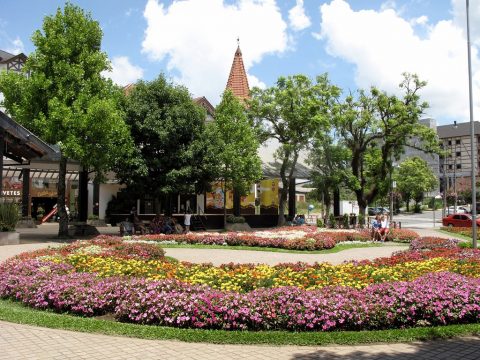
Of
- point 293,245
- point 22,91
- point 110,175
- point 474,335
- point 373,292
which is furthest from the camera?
point 110,175

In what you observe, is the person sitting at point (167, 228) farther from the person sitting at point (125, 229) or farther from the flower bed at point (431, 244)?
the flower bed at point (431, 244)

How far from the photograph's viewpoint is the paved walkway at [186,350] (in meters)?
5.97

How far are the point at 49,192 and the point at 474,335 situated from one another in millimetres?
40627

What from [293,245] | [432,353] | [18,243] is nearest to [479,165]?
[293,245]

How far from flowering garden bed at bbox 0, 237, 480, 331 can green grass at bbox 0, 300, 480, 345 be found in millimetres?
262

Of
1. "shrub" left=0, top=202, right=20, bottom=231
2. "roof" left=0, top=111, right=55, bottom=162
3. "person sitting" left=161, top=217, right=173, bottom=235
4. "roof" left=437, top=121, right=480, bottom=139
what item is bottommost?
"person sitting" left=161, top=217, right=173, bottom=235

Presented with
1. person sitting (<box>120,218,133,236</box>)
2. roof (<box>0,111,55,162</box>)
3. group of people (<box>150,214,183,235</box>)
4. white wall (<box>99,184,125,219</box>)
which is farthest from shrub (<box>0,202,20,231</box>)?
white wall (<box>99,184,125,219</box>)

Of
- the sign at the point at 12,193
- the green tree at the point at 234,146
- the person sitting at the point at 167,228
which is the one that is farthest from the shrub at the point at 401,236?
the sign at the point at 12,193

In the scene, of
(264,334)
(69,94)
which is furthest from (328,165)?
(264,334)

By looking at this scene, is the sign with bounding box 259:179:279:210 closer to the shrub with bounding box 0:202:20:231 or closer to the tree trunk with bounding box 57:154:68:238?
the tree trunk with bounding box 57:154:68:238

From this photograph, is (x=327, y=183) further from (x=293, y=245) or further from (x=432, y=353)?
(x=432, y=353)

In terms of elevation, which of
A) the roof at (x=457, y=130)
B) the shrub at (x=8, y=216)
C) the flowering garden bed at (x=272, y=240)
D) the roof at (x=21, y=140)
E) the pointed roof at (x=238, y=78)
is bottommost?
the flowering garden bed at (x=272, y=240)

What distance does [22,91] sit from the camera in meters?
22.8

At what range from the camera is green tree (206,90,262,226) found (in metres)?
30.6
